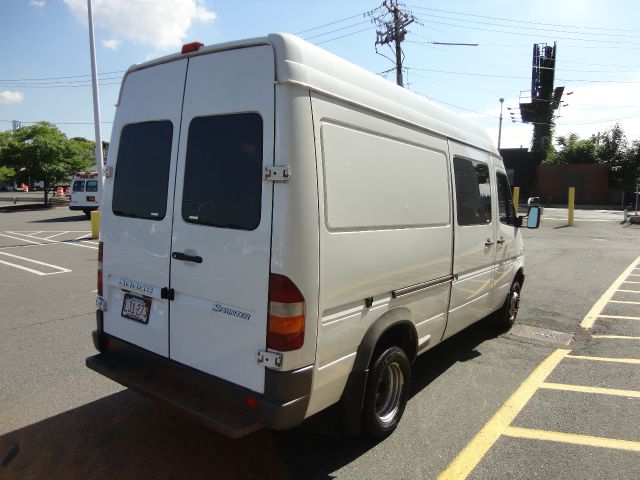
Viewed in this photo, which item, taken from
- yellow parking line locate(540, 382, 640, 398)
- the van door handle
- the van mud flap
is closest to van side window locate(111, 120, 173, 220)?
the van door handle

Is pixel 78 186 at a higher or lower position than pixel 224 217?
higher

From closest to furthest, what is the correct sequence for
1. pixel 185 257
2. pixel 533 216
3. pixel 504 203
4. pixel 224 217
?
1. pixel 224 217
2. pixel 185 257
3. pixel 504 203
4. pixel 533 216

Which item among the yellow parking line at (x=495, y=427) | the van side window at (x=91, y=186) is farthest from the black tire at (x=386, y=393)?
the van side window at (x=91, y=186)

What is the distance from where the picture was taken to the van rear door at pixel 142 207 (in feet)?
10.0

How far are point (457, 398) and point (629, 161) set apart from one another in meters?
47.7

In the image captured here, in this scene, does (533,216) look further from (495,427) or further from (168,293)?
(168,293)

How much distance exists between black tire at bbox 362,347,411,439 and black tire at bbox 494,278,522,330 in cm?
280

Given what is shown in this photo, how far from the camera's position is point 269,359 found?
252 centimetres

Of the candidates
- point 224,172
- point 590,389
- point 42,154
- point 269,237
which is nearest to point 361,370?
point 269,237

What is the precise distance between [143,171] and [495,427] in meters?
3.24

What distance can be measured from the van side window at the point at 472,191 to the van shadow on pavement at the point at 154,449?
2.21 metres

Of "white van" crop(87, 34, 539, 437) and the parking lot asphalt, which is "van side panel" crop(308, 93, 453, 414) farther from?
the parking lot asphalt

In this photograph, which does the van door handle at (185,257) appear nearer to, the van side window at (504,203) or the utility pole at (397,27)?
the van side window at (504,203)

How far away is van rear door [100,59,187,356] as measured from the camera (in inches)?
120
